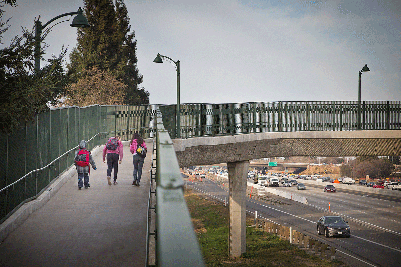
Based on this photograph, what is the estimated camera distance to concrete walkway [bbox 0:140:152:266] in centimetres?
726

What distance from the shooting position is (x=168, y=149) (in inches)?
139

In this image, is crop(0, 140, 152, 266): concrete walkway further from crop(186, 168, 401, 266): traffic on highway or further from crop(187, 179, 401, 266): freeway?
crop(186, 168, 401, 266): traffic on highway

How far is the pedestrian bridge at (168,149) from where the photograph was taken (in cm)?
346

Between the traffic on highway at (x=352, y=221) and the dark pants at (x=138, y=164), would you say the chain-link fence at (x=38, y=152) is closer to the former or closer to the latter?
the dark pants at (x=138, y=164)

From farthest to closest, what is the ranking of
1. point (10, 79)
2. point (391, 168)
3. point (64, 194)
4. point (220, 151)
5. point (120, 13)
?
1. point (391, 168)
2. point (120, 13)
3. point (220, 151)
4. point (64, 194)
5. point (10, 79)

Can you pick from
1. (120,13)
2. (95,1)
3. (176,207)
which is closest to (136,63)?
(120,13)

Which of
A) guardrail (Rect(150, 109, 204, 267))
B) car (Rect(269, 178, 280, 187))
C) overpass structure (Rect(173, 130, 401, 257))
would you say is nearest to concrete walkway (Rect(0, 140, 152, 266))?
guardrail (Rect(150, 109, 204, 267))

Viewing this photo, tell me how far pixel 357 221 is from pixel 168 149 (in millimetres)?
42896

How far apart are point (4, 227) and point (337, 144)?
24595mm

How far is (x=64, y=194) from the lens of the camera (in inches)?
498

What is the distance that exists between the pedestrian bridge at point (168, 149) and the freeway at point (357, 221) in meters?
6.23

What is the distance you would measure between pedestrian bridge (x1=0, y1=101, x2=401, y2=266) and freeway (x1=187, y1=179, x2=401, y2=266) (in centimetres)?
623

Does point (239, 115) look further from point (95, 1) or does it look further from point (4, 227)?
point (95, 1)

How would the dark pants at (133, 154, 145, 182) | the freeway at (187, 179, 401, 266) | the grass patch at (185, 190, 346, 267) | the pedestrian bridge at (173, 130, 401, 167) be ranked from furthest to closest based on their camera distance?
the pedestrian bridge at (173, 130, 401, 167) < the freeway at (187, 179, 401, 266) < the grass patch at (185, 190, 346, 267) < the dark pants at (133, 154, 145, 182)
